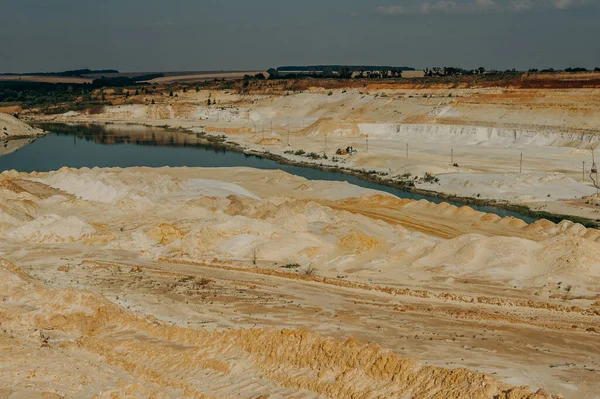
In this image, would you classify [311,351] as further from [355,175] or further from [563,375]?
[355,175]

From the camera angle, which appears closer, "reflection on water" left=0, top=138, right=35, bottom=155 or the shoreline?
the shoreline

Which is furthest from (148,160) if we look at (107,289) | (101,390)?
(101,390)

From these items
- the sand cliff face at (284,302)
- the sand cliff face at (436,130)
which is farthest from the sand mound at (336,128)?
the sand cliff face at (284,302)

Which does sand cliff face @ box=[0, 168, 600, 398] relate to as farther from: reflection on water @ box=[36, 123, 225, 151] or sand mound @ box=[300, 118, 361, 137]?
reflection on water @ box=[36, 123, 225, 151]

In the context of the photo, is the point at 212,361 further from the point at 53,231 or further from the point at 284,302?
the point at 53,231

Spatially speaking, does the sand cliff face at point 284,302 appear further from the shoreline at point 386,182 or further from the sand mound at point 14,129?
the sand mound at point 14,129

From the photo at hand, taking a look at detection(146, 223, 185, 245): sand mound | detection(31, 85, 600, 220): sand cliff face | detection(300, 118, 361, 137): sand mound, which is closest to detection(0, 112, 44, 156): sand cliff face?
detection(31, 85, 600, 220): sand cliff face


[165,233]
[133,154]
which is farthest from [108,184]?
[133,154]
